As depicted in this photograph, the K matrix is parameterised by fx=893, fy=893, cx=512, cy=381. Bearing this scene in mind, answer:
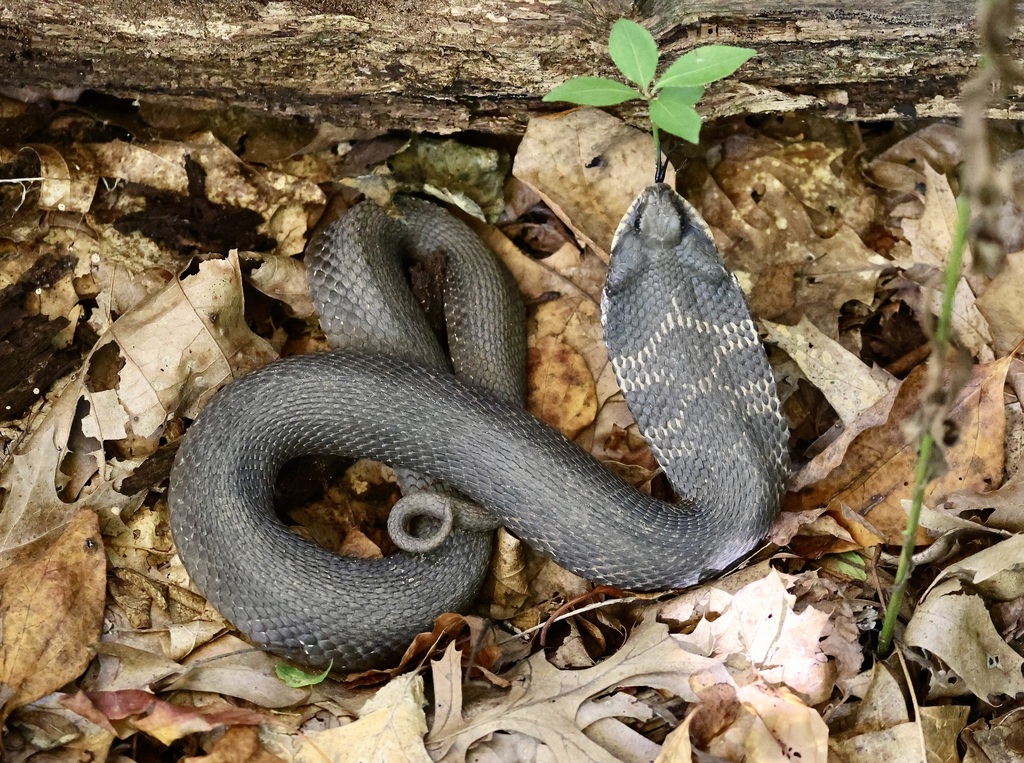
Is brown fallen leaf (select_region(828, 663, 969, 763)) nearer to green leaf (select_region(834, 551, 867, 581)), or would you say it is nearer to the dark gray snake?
green leaf (select_region(834, 551, 867, 581))

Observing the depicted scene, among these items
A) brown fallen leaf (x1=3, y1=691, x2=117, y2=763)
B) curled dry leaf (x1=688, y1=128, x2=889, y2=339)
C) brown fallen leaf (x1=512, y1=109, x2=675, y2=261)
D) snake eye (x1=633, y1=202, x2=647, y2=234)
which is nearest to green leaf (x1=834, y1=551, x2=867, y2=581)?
curled dry leaf (x1=688, y1=128, x2=889, y2=339)

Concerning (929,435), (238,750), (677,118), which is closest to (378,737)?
(238,750)

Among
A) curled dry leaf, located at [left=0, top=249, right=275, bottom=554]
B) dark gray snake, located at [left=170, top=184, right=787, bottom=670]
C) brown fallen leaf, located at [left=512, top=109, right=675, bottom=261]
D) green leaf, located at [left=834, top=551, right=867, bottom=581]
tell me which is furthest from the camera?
brown fallen leaf, located at [left=512, top=109, right=675, bottom=261]

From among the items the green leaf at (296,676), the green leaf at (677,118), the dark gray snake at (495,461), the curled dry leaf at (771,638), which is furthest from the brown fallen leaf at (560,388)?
the green leaf at (677,118)

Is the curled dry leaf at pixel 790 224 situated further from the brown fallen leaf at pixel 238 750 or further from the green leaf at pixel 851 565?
the brown fallen leaf at pixel 238 750

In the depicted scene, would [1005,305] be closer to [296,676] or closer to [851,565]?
[851,565]

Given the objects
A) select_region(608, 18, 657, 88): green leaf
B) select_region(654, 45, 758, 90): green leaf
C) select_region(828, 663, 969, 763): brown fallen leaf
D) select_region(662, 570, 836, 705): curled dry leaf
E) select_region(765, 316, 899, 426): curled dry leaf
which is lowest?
select_region(828, 663, 969, 763): brown fallen leaf
